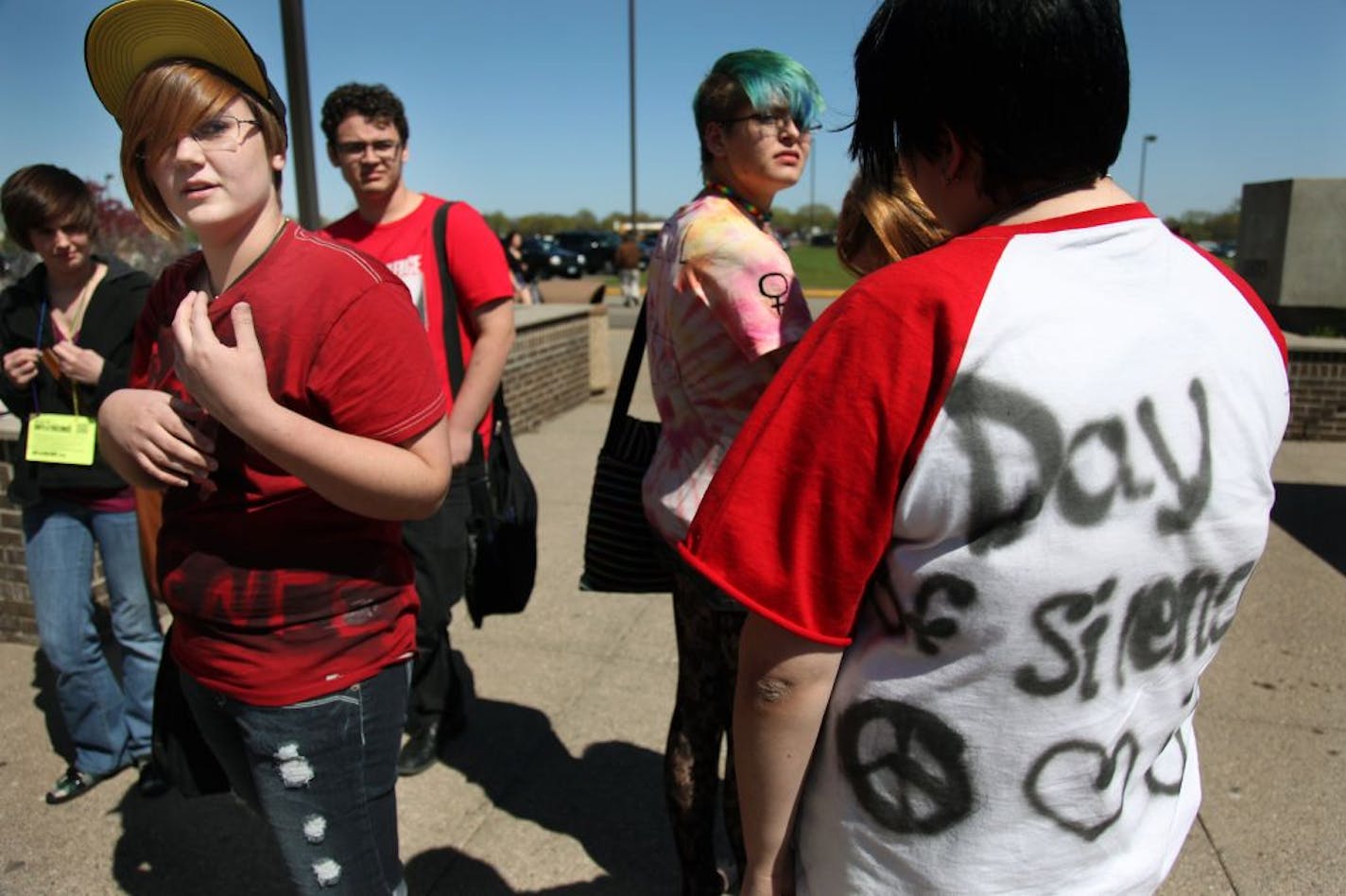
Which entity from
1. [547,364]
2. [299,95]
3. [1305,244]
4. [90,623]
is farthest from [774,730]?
[1305,244]

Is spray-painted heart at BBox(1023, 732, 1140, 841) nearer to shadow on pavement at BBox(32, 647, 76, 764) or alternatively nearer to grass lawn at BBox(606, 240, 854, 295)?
shadow on pavement at BBox(32, 647, 76, 764)

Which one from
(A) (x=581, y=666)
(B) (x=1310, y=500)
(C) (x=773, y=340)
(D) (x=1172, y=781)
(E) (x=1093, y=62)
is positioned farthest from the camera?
(B) (x=1310, y=500)

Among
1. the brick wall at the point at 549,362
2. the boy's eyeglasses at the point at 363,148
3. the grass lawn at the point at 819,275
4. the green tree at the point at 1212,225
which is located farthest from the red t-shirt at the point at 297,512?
the green tree at the point at 1212,225

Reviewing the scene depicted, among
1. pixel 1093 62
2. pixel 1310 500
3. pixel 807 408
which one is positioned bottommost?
pixel 1310 500

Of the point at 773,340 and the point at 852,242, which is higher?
the point at 852,242

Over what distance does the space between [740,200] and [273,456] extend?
1128 mm

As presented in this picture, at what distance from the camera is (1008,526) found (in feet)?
3.17

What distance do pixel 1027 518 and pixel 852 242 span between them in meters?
1.08

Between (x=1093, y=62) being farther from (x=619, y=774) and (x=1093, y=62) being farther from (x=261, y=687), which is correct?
(x=619, y=774)

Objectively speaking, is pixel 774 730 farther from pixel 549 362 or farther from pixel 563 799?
pixel 549 362

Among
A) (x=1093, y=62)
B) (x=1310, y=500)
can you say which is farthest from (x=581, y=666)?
(x=1310, y=500)

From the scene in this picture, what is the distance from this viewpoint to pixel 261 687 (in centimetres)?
157

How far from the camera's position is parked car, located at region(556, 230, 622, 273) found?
36594mm

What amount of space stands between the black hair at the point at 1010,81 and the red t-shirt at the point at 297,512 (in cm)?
88
